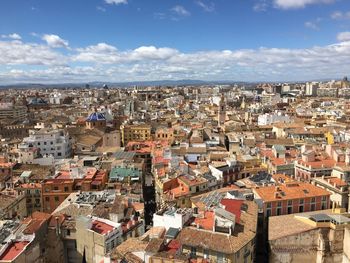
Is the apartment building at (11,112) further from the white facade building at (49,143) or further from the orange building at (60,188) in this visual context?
→ the orange building at (60,188)

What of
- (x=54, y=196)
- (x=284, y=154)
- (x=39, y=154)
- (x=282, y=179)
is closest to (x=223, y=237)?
(x=282, y=179)

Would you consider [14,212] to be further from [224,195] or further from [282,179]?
[282,179]

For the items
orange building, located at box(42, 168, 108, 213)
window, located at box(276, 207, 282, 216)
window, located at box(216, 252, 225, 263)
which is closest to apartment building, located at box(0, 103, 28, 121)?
orange building, located at box(42, 168, 108, 213)

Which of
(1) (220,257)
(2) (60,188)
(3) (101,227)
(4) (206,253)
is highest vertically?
(3) (101,227)

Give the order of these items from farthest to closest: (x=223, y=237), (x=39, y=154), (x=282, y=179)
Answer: (x=39, y=154)
(x=282, y=179)
(x=223, y=237)

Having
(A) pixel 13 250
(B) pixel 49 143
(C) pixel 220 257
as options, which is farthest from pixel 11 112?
(C) pixel 220 257

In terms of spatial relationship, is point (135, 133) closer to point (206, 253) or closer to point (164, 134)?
point (164, 134)

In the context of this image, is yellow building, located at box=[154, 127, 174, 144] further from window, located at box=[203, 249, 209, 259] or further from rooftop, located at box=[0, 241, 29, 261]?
rooftop, located at box=[0, 241, 29, 261]

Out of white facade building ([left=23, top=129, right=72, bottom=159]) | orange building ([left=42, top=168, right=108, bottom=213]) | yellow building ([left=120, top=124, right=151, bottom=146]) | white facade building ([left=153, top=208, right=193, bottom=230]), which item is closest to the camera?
white facade building ([left=153, top=208, right=193, bottom=230])
